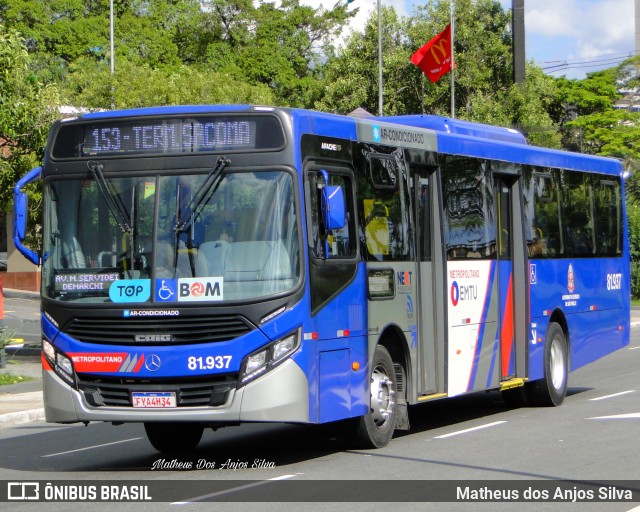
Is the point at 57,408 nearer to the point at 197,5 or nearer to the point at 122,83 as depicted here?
the point at 122,83

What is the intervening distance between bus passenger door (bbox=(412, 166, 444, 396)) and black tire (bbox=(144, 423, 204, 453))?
8.04 feet

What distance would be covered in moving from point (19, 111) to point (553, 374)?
11.0 m

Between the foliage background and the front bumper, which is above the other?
the foliage background

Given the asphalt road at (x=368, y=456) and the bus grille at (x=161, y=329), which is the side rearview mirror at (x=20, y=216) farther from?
the asphalt road at (x=368, y=456)

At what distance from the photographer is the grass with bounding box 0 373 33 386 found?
819 inches

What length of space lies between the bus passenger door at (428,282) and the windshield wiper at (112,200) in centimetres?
346

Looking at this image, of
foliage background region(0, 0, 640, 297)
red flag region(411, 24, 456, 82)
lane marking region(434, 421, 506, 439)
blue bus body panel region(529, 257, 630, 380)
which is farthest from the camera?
red flag region(411, 24, 456, 82)

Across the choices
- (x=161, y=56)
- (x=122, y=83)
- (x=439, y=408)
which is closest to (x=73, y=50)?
(x=161, y=56)

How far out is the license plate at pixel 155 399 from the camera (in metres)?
10.2

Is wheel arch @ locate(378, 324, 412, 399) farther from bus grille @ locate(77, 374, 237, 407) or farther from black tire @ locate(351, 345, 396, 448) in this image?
bus grille @ locate(77, 374, 237, 407)

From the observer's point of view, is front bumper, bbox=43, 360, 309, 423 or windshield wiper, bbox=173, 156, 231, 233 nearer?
front bumper, bbox=43, 360, 309, 423

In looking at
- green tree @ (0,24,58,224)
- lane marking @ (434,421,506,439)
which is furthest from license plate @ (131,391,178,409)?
green tree @ (0,24,58,224)

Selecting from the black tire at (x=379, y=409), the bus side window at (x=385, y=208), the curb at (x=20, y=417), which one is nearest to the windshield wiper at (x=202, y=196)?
the bus side window at (x=385, y=208)

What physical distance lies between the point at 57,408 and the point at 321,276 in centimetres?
264
